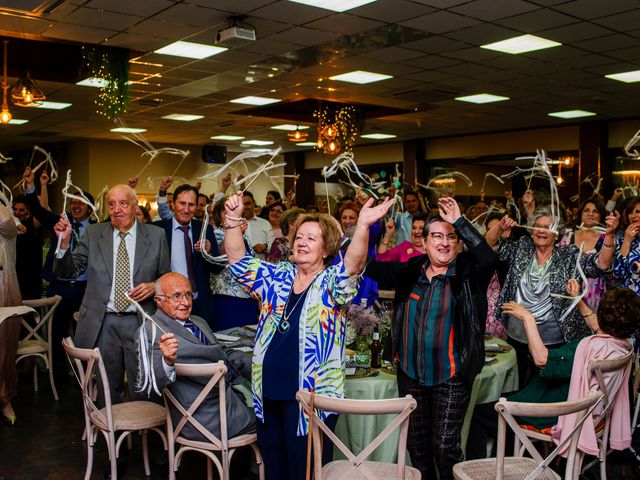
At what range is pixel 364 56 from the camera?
24.6ft

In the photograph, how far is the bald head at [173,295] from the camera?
11.0ft

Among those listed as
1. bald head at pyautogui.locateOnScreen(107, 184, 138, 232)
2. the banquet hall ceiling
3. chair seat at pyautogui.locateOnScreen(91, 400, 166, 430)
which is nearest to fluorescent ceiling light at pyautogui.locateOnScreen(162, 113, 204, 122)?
the banquet hall ceiling

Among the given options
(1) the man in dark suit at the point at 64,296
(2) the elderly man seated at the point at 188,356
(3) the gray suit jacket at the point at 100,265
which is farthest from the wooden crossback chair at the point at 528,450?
(1) the man in dark suit at the point at 64,296

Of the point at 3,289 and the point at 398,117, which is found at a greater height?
the point at 398,117

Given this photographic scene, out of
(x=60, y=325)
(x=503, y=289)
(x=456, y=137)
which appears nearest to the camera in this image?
(x=503, y=289)

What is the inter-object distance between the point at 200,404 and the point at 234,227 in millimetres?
956

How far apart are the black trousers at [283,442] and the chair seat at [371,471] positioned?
0.06 metres

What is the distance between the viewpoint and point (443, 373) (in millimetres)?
2896

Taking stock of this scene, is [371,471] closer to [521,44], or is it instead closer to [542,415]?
[542,415]

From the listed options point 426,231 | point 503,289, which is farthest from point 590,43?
point 426,231

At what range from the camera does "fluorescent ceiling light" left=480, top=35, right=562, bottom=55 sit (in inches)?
266

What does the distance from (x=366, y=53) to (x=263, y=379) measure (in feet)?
17.6

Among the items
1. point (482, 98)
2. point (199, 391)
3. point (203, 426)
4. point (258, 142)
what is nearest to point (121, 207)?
point (199, 391)

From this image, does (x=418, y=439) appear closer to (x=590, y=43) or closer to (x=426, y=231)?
(x=426, y=231)
